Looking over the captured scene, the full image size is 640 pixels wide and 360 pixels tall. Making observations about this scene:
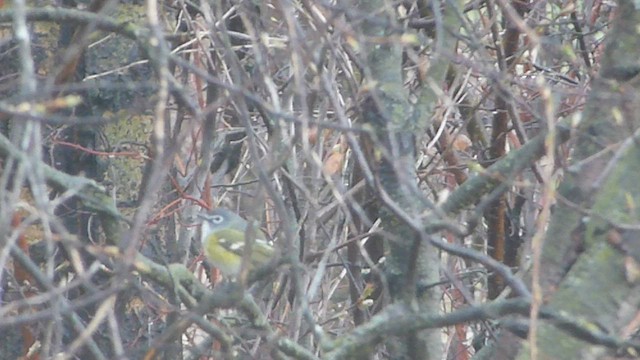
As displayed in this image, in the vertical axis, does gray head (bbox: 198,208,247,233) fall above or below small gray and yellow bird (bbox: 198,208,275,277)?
above

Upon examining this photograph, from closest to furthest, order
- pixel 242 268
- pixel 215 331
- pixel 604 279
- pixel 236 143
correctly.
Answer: pixel 242 268 → pixel 604 279 → pixel 215 331 → pixel 236 143

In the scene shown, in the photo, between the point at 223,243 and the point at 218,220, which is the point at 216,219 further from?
the point at 223,243

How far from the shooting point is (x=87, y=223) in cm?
494

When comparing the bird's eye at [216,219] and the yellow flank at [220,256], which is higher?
the bird's eye at [216,219]

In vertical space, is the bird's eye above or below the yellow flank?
above

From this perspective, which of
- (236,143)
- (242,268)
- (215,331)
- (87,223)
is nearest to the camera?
(242,268)

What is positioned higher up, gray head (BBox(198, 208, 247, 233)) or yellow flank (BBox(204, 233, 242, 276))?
gray head (BBox(198, 208, 247, 233))

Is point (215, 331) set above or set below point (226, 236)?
below

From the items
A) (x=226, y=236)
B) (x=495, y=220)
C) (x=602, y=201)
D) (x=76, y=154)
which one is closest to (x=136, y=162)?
(x=76, y=154)

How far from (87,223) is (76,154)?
32 cm

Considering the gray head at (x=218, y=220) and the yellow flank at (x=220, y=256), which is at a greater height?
the gray head at (x=218, y=220)

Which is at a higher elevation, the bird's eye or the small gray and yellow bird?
the bird's eye

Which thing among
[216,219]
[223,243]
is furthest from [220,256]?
[216,219]

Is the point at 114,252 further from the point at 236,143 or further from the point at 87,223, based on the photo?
the point at 236,143
